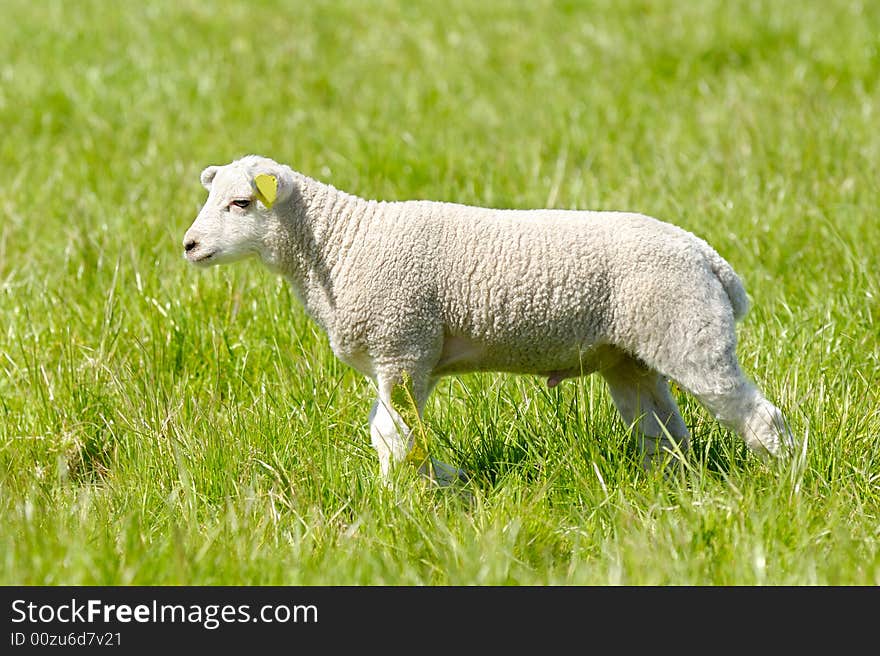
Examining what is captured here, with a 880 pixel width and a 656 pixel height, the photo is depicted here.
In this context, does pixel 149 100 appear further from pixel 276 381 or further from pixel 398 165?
pixel 276 381

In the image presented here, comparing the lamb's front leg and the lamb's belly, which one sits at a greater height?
the lamb's belly

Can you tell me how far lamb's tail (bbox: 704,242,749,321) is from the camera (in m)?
3.08

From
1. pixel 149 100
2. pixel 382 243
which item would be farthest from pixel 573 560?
pixel 149 100

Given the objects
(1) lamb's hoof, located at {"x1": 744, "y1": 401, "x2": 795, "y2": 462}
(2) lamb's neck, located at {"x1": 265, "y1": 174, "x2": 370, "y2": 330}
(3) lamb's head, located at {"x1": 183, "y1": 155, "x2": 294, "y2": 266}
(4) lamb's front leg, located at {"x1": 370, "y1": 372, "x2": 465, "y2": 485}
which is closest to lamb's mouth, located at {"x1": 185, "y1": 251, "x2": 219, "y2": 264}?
(3) lamb's head, located at {"x1": 183, "y1": 155, "x2": 294, "y2": 266}

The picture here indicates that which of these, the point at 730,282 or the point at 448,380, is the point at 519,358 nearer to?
the point at 730,282

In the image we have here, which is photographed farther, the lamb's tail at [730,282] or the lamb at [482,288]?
the lamb's tail at [730,282]

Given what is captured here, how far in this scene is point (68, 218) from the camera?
560 centimetres

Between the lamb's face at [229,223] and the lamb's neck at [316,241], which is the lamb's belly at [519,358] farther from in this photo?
the lamb's face at [229,223]

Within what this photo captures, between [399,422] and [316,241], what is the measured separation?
523 mm

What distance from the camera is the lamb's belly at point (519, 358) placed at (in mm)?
3082

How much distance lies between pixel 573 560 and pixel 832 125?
157 inches

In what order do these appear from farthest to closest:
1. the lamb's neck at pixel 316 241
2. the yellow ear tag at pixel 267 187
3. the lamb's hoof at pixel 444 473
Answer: the lamb's hoof at pixel 444 473 → the lamb's neck at pixel 316 241 → the yellow ear tag at pixel 267 187

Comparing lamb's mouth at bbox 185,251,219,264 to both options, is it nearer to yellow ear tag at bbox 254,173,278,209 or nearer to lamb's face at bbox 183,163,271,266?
lamb's face at bbox 183,163,271,266

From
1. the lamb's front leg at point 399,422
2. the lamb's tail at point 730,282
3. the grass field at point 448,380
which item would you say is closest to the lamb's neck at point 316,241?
the lamb's front leg at point 399,422
